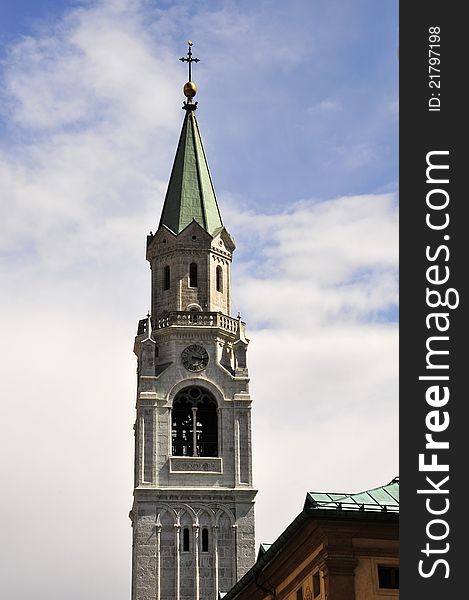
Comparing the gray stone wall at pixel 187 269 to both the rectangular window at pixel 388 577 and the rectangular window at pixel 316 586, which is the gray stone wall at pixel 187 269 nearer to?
the rectangular window at pixel 316 586

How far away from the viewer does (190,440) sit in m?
111

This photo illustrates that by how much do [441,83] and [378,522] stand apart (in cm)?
1988

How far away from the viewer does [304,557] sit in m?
50.8

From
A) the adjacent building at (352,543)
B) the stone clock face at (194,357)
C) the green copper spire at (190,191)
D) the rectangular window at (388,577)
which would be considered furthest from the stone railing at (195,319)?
the rectangular window at (388,577)

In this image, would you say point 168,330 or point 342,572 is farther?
point 168,330

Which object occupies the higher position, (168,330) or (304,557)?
(168,330)

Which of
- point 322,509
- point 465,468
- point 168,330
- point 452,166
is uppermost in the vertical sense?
point 168,330

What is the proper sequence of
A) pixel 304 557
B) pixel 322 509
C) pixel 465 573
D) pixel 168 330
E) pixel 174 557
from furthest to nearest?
pixel 168 330, pixel 174 557, pixel 304 557, pixel 322 509, pixel 465 573

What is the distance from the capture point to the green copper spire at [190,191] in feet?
387

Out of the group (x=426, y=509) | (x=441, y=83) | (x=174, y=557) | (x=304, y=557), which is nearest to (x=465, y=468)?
(x=426, y=509)

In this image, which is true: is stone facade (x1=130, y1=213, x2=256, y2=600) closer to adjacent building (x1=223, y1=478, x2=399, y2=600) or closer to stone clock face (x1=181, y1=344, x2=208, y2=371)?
stone clock face (x1=181, y1=344, x2=208, y2=371)

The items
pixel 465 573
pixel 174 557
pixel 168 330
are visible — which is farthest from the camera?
pixel 168 330

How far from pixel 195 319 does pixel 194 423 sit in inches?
317

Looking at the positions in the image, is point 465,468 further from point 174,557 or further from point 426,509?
point 174,557
